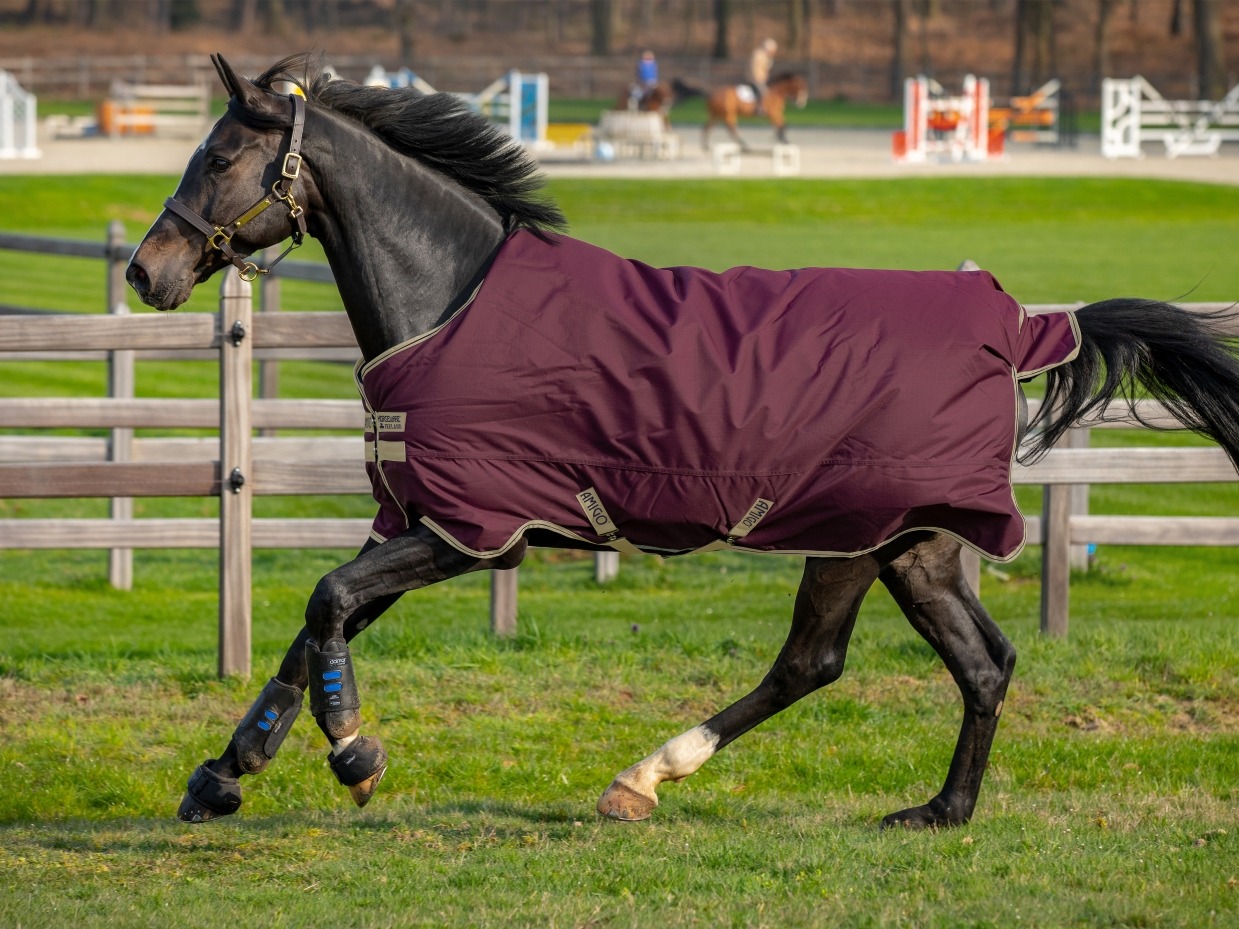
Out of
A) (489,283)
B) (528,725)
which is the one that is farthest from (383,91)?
(528,725)

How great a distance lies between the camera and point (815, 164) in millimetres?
36094

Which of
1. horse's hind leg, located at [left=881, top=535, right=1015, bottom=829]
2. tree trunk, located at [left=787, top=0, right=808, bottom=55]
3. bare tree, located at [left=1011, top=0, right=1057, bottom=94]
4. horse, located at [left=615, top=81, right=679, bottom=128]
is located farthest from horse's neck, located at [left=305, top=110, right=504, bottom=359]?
tree trunk, located at [left=787, top=0, right=808, bottom=55]

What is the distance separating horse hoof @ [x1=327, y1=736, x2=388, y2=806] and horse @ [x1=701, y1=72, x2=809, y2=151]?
32020 millimetres

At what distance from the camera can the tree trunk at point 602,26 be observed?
70625 millimetres

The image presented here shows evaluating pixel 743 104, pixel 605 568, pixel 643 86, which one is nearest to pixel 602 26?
pixel 643 86

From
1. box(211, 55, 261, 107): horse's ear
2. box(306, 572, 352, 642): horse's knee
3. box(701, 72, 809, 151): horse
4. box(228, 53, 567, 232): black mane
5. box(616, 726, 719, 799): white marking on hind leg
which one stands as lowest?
box(616, 726, 719, 799): white marking on hind leg

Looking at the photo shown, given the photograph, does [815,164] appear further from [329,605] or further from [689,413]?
[329,605]

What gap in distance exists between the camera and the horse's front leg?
470 centimetres

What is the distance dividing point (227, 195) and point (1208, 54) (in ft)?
163

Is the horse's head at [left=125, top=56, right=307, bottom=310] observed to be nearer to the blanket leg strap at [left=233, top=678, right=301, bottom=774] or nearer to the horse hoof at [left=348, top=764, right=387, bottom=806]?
the blanket leg strap at [left=233, top=678, right=301, bottom=774]

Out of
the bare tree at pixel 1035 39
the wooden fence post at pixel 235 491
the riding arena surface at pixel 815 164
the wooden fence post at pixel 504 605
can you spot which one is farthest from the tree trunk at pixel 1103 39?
the wooden fence post at pixel 235 491

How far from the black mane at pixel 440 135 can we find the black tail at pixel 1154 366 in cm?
173

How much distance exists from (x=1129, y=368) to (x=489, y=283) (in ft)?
6.90

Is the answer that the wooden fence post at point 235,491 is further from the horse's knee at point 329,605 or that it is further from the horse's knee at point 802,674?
the horse's knee at point 802,674
